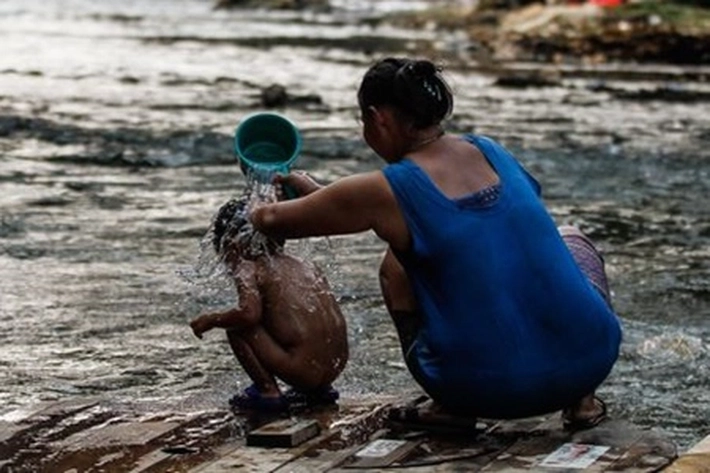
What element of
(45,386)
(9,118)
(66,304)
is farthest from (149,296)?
(9,118)

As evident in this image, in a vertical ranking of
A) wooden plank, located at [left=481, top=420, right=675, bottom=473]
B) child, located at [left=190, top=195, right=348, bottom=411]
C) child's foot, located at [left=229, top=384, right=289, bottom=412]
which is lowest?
wooden plank, located at [left=481, top=420, right=675, bottom=473]

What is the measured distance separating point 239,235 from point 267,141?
1.31 feet

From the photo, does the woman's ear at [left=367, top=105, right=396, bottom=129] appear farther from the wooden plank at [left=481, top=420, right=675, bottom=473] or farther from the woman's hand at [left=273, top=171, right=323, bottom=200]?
the wooden plank at [left=481, top=420, right=675, bottom=473]

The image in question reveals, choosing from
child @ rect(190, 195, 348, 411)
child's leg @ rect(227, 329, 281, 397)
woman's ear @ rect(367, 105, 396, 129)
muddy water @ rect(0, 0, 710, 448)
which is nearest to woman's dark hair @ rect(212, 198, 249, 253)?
child @ rect(190, 195, 348, 411)

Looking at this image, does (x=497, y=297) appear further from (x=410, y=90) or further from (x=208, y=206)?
(x=208, y=206)

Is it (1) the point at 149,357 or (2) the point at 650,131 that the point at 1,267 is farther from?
(2) the point at 650,131

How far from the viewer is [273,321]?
5.67 m

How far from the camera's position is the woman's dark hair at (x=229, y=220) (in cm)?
561

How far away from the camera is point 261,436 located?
511 cm

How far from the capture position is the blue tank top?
506 cm

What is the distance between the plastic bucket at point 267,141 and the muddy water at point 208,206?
1.20 ft

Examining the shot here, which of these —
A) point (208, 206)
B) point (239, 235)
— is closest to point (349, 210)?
point (239, 235)

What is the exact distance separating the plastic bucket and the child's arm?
0.34 metres

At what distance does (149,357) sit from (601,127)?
37.5 feet
